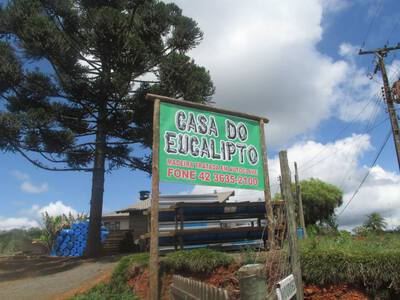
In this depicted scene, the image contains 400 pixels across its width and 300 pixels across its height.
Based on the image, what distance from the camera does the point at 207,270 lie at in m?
6.70

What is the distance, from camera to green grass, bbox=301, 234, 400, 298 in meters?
5.04

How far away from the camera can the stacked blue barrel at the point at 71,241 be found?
22.5 metres

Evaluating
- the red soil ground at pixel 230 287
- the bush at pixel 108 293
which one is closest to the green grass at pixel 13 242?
the bush at pixel 108 293

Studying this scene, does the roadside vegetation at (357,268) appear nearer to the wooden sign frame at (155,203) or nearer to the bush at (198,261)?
the wooden sign frame at (155,203)

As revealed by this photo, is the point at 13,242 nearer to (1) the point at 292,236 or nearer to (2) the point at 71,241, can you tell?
(2) the point at 71,241

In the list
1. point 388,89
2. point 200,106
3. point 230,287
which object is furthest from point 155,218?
point 388,89

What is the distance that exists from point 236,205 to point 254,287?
237 inches

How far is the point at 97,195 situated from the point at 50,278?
6.17 metres

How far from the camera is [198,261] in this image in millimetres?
6742

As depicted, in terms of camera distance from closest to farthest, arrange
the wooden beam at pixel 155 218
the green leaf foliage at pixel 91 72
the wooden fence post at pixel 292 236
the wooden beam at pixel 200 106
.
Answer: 1. the wooden fence post at pixel 292 236
2. the wooden beam at pixel 155 218
3. the wooden beam at pixel 200 106
4. the green leaf foliage at pixel 91 72

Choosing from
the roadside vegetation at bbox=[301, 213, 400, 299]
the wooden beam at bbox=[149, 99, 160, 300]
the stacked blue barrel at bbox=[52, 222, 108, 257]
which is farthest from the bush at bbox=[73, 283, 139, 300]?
the stacked blue barrel at bbox=[52, 222, 108, 257]

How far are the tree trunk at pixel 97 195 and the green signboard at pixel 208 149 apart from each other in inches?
440

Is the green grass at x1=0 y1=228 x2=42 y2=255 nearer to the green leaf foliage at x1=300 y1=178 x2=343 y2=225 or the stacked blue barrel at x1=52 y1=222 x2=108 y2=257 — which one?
the stacked blue barrel at x1=52 y1=222 x2=108 y2=257

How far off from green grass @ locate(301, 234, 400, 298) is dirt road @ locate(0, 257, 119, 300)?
18.1 ft
